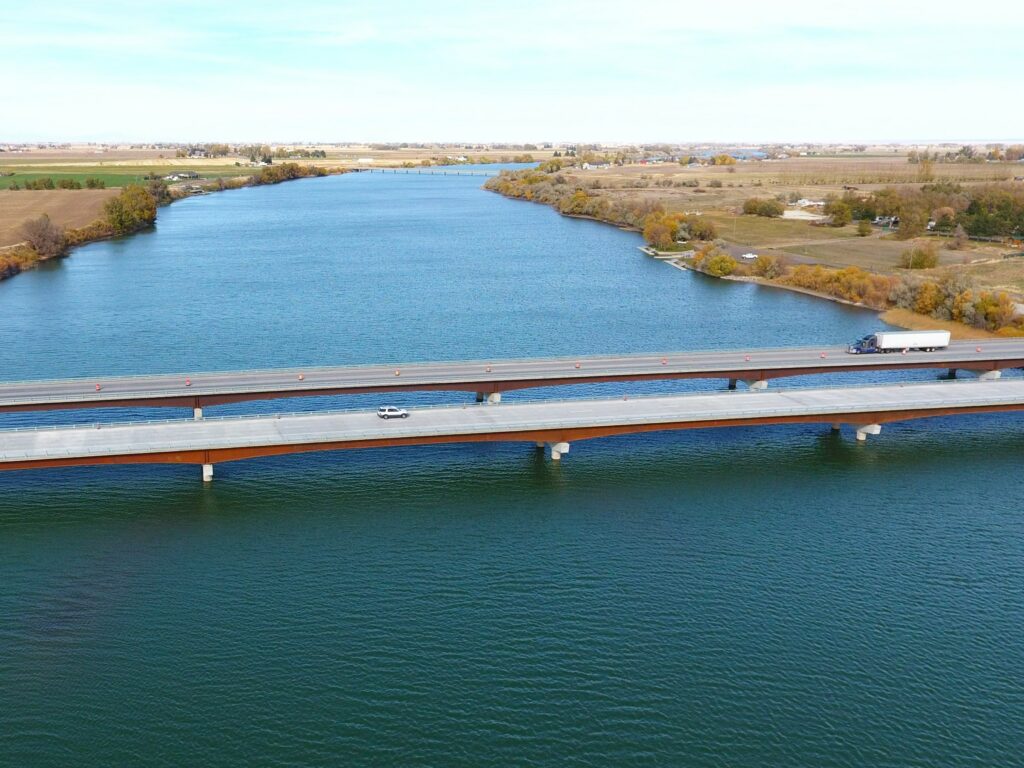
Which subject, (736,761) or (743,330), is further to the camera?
(743,330)

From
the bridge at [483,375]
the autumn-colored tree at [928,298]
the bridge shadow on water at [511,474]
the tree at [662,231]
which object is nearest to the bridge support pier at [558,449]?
the bridge shadow on water at [511,474]

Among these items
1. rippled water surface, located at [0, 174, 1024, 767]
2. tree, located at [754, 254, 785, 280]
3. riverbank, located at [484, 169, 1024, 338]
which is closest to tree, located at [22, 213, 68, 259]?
rippled water surface, located at [0, 174, 1024, 767]

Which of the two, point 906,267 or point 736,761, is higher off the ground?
point 906,267

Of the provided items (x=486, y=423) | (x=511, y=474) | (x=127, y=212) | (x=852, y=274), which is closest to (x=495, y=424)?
(x=486, y=423)

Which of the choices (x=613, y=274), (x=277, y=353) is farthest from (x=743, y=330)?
(x=277, y=353)

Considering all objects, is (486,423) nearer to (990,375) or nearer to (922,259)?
(990,375)

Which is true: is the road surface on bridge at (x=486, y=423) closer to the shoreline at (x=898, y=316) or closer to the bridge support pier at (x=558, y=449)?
the bridge support pier at (x=558, y=449)

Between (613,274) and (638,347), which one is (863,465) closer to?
(638,347)
